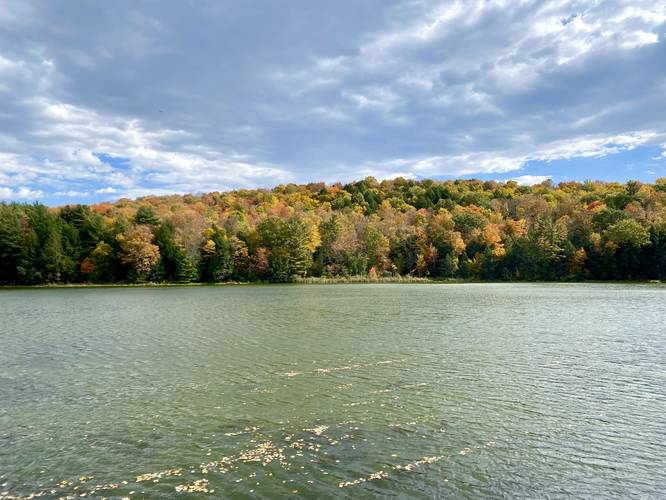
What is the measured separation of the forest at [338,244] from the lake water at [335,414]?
6612cm

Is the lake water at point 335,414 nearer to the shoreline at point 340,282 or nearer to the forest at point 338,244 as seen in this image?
the shoreline at point 340,282

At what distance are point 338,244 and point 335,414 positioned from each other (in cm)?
8804

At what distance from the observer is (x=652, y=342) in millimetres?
21812

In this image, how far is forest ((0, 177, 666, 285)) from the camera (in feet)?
276

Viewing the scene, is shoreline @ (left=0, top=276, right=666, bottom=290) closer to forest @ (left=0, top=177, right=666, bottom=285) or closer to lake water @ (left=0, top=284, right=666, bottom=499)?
forest @ (left=0, top=177, right=666, bottom=285)

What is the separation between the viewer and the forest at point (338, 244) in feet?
276

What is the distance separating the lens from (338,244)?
99.9m

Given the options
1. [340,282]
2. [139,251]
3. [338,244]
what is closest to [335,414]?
[139,251]

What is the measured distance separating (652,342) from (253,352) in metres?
18.2

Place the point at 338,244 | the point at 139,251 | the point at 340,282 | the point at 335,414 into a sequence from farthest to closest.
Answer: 1. the point at 338,244
2. the point at 340,282
3. the point at 139,251
4. the point at 335,414

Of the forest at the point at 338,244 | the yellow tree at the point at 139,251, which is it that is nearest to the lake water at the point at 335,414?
the yellow tree at the point at 139,251

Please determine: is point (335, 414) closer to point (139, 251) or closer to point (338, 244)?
point (139, 251)

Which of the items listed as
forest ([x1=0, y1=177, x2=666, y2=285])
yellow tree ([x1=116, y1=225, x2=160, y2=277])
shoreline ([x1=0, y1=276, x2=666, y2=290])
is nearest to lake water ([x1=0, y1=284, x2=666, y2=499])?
yellow tree ([x1=116, y1=225, x2=160, y2=277])

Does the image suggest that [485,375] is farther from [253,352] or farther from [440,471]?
[253,352]
